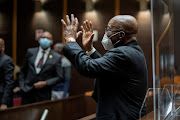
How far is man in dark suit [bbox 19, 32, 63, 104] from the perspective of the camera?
3791 millimetres

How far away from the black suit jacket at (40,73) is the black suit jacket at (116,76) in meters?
2.23

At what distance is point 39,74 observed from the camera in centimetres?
382

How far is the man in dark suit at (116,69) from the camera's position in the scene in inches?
61.0

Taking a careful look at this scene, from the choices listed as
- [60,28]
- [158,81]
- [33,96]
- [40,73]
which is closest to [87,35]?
[158,81]

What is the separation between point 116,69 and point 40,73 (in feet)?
7.94

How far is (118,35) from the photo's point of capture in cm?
172

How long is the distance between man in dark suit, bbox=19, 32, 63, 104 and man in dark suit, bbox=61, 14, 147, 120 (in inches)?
84.4

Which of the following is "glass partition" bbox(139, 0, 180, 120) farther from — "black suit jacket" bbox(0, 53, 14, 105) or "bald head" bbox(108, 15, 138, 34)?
"black suit jacket" bbox(0, 53, 14, 105)

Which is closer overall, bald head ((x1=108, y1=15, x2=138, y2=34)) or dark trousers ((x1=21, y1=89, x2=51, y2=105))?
bald head ((x1=108, y1=15, x2=138, y2=34))

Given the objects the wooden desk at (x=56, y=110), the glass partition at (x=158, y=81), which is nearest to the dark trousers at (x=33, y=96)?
the wooden desk at (x=56, y=110)

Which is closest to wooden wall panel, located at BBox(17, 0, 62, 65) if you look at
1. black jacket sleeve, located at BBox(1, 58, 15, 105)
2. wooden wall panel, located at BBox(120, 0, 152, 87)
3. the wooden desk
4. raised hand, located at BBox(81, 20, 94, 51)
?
the wooden desk

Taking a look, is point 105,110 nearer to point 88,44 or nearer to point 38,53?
point 88,44

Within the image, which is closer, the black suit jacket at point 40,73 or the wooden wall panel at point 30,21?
the black suit jacket at point 40,73

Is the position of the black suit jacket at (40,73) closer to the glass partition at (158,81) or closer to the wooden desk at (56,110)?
the wooden desk at (56,110)
